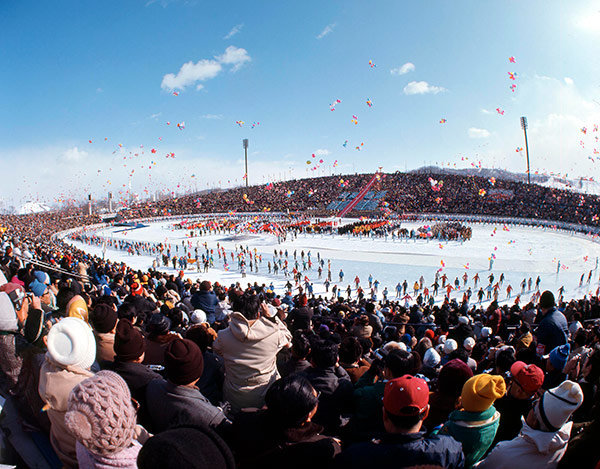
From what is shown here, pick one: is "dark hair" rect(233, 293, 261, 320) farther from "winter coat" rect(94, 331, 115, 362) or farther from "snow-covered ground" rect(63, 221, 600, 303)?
"snow-covered ground" rect(63, 221, 600, 303)

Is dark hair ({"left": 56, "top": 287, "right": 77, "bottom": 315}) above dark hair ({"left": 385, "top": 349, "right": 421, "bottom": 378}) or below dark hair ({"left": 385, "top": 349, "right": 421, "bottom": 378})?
above

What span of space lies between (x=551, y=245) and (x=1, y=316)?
120 ft

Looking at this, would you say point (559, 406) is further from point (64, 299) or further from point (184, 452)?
point (64, 299)

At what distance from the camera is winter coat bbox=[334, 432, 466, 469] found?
70.8 inches

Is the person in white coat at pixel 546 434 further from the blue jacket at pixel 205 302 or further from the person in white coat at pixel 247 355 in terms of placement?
the blue jacket at pixel 205 302

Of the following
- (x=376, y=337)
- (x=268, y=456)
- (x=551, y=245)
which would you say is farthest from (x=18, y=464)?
(x=551, y=245)

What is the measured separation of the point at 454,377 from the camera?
2.73 metres

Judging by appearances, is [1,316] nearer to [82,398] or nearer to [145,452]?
[82,398]

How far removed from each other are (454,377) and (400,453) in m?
1.15

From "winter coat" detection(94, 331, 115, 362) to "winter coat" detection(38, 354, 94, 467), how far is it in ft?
4.40

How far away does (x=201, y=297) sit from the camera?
8070mm

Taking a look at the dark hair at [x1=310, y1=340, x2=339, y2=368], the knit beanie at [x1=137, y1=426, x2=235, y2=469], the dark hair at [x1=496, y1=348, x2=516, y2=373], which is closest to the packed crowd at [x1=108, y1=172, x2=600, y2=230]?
the dark hair at [x1=496, y1=348, x2=516, y2=373]

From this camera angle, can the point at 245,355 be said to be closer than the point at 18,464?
No

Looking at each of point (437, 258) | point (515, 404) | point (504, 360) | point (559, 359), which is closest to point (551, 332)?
point (559, 359)
